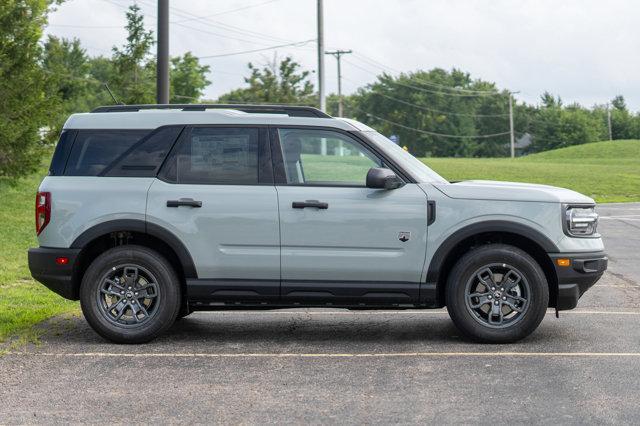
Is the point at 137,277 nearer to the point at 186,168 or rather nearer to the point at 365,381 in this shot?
the point at 186,168

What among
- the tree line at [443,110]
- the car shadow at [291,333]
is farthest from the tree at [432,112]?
the car shadow at [291,333]

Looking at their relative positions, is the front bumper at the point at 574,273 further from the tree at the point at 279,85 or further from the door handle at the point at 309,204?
the tree at the point at 279,85

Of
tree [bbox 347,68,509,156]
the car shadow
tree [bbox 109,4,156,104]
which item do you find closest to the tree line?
tree [bbox 347,68,509,156]

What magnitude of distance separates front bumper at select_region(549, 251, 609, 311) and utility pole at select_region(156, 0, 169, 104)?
8709 millimetres

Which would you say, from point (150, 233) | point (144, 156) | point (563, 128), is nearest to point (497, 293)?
point (150, 233)

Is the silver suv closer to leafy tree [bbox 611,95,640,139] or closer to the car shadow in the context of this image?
the car shadow

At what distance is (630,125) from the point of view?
144 metres

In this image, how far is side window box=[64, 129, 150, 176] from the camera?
8391 mm

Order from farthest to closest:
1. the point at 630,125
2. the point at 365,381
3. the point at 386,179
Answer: the point at 630,125, the point at 386,179, the point at 365,381

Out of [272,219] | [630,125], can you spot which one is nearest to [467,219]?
[272,219]

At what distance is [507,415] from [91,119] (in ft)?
14.3

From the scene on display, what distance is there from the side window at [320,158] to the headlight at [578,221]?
1.55 metres

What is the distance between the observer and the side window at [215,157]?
8.31 metres

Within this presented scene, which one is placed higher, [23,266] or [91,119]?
[91,119]
